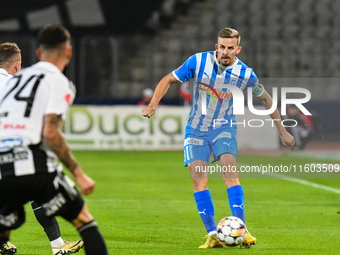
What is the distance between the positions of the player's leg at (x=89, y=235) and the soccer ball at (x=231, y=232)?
1919 millimetres

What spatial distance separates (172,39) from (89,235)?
1972cm

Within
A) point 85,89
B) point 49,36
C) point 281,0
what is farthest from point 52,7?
point 49,36

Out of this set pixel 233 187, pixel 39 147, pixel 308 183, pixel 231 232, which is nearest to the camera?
pixel 39 147

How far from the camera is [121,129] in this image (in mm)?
18719

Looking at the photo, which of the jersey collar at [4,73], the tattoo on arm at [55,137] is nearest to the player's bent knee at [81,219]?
the tattoo on arm at [55,137]

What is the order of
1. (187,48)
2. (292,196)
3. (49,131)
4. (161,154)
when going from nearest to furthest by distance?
(49,131) < (292,196) < (161,154) < (187,48)

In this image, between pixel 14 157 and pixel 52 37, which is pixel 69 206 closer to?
pixel 14 157

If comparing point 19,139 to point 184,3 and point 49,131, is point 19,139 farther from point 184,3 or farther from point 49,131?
point 184,3

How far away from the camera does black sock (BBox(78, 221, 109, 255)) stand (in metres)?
3.56

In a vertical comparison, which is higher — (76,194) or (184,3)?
(184,3)

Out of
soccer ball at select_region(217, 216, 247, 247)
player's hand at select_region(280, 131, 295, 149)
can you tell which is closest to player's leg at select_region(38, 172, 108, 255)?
soccer ball at select_region(217, 216, 247, 247)

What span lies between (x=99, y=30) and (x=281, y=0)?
317 inches

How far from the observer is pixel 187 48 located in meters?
21.6

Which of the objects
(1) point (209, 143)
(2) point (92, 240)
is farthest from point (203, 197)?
(2) point (92, 240)
